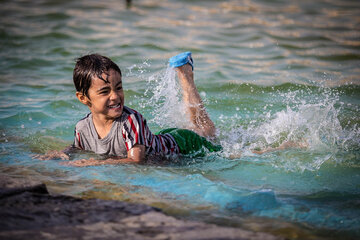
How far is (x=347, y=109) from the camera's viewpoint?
6203 millimetres

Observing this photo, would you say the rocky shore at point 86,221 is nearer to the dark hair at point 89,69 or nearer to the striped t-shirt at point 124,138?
the striped t-shirt at point 124,138

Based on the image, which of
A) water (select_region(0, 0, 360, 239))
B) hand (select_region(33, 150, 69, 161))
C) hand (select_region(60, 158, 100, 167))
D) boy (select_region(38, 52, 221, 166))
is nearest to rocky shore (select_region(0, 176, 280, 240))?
water (select_region(0, 0, 360, 239))

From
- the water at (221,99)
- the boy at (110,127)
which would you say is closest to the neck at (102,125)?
the boy at (110,127)

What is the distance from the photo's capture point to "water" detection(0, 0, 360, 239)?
360 cm

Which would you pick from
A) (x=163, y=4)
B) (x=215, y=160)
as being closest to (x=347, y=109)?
(x=215, y=160)

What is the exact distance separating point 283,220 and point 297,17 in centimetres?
969

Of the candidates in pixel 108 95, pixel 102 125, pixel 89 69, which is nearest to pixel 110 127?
pixel 102 125

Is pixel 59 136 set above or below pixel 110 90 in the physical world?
below

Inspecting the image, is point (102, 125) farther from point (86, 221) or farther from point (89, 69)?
point (86, 221)

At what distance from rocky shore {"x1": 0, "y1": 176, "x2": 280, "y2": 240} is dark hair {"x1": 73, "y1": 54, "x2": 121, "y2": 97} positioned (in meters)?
1.25

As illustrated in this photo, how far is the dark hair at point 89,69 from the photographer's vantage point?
13.2 feet

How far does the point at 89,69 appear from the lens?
13.2 ft

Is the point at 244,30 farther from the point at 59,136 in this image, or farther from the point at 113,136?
the point at 113,136

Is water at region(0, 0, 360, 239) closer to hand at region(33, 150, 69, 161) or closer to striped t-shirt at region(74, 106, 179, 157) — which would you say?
hand at region(33, 150, 69, 161)
